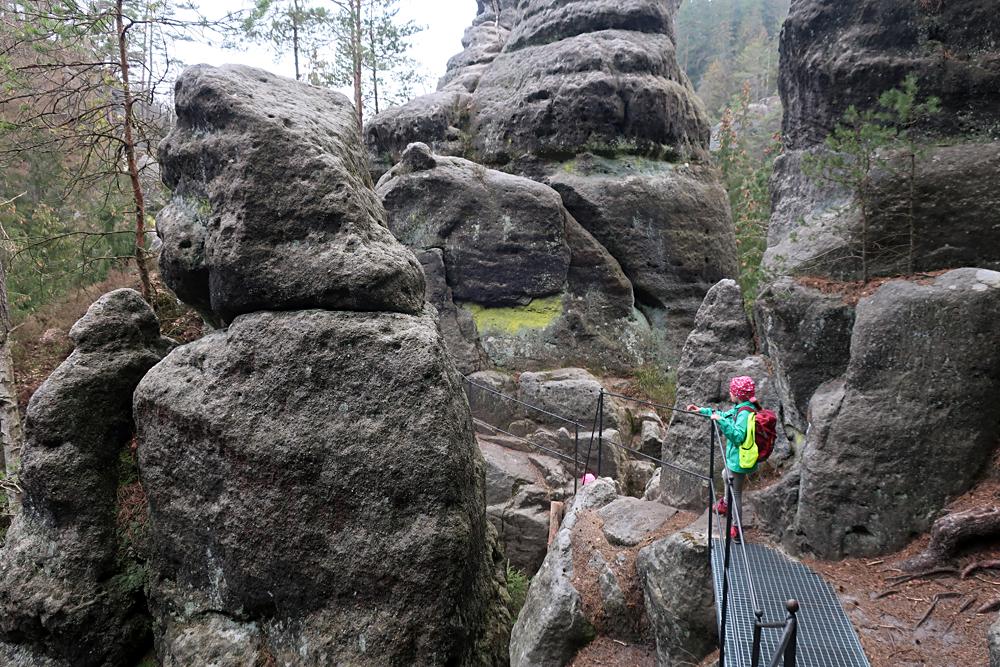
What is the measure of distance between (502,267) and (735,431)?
991 centimetres

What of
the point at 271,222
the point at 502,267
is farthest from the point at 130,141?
the point at 502,267

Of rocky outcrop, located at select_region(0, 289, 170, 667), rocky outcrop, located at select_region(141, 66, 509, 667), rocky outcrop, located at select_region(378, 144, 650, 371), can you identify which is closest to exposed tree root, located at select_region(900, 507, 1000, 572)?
rocky outcrop, located at select_region(141, 66, 509, 667)

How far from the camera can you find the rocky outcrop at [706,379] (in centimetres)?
902

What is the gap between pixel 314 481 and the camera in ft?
16.9

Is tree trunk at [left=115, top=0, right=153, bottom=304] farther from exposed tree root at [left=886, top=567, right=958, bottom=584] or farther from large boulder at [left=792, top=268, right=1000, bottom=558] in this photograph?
exposed tree root at [left=886, top=567, right=958, bottom=584]

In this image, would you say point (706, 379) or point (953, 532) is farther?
point (706, 379)

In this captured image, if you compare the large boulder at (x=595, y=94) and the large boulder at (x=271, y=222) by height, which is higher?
the large boulder at (x=595, y=94)

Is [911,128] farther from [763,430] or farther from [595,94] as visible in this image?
[595,94]

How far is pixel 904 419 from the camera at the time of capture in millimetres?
6477

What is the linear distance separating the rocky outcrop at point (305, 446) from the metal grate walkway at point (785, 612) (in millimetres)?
2251

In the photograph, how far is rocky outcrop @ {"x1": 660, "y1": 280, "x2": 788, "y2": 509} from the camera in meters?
9.02

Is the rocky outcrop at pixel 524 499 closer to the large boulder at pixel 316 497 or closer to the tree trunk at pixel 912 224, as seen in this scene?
the large boulder at pixel 316 497

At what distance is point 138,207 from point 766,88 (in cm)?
5168

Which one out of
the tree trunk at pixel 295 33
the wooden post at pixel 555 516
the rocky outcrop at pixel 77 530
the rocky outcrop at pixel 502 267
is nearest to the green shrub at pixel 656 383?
the rocky outcrop at pixel 502 267
